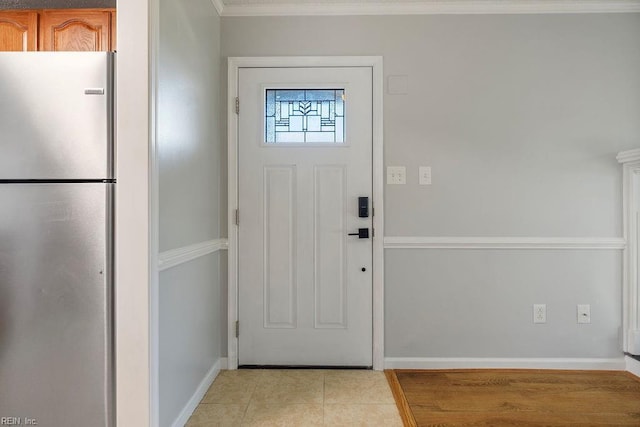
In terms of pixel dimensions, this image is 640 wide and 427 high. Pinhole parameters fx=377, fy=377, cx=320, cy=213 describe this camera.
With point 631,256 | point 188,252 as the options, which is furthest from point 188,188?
point 631,256

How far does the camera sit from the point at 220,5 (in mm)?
2400

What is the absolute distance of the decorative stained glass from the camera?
2.50 metres

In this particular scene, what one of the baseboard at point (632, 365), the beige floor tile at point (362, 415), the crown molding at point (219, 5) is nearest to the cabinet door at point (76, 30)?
the crown molding at point (219, 5)

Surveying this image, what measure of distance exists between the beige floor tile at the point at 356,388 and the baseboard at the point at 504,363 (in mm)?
182

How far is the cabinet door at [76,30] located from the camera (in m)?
1.83

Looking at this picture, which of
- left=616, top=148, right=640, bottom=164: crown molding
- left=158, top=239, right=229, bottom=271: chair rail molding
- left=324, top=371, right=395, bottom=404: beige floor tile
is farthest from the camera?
left=616, top=148, right=640, bottom=164: crown molding

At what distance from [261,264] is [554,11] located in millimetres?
2529

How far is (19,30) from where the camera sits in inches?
72.9

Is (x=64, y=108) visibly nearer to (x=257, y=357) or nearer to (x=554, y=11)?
(x=257, y=357)

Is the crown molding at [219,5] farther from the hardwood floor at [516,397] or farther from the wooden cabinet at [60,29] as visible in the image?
the hardwood floor at [516,397]

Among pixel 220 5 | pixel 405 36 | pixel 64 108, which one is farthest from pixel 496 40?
pixel 64 108

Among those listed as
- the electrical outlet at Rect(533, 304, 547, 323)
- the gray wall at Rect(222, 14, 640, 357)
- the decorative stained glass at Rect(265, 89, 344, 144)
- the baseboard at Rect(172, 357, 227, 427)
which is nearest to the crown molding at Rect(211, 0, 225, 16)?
the gray wall at Rect(222, 14, 640, 357)

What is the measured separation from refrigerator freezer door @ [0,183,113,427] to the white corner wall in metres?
0.23

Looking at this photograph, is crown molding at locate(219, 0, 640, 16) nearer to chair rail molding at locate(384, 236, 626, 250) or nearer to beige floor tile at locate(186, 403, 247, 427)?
chair rail molding at locate(384, 236, 626, 250)
